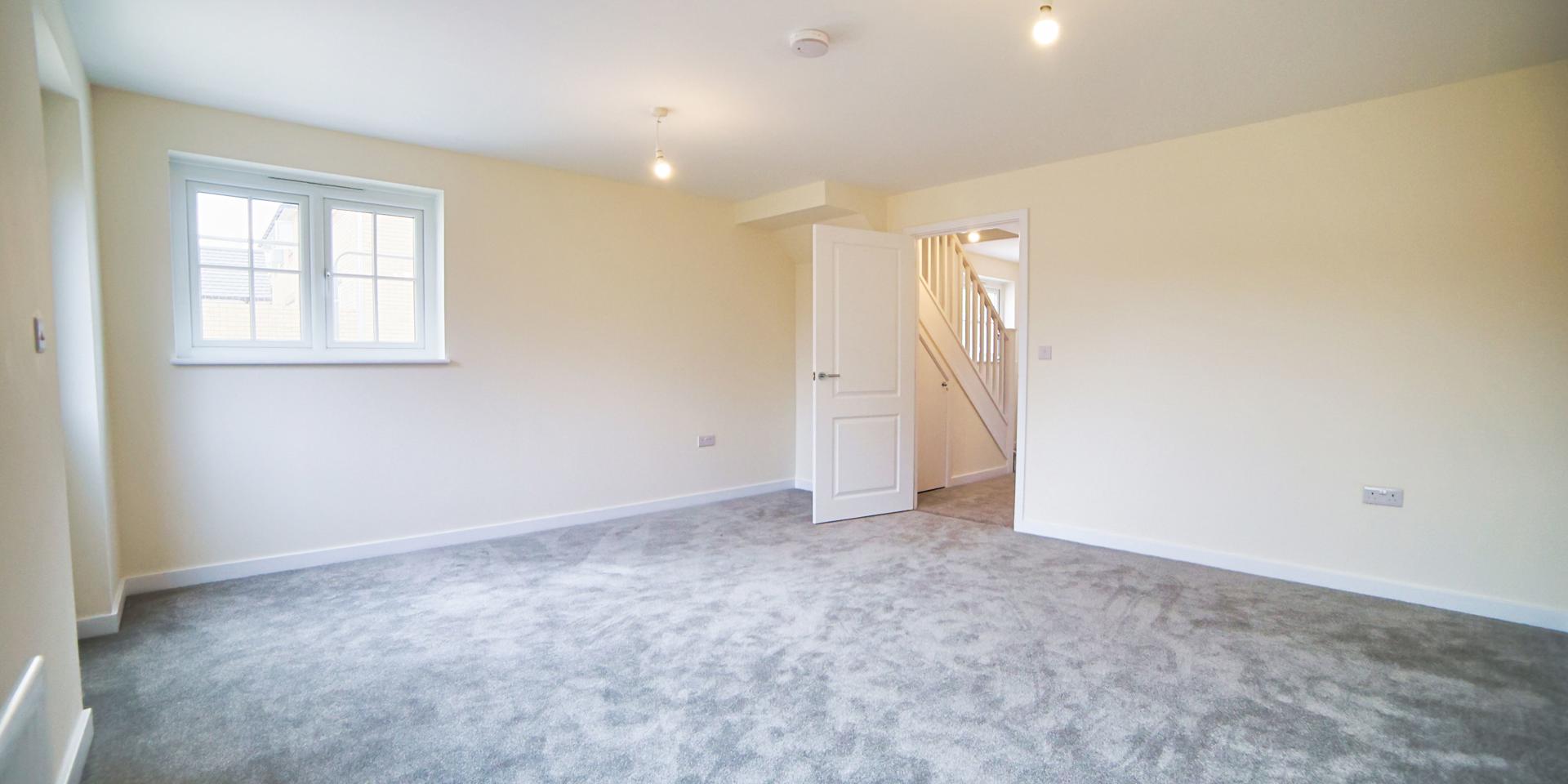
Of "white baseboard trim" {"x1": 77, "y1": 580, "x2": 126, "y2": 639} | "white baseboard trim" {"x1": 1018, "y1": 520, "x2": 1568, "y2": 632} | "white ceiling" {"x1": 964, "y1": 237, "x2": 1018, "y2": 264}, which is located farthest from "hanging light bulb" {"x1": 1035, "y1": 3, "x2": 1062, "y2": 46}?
"white ceiling" {"x1": 964, "y1": 237, "x2": 1018, "y2": 264}

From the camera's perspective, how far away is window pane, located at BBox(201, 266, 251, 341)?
3379mm

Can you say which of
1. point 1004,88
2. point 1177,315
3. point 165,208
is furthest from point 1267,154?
point 165,208

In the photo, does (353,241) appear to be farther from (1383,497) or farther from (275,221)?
(1383,497)

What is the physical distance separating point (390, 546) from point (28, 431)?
2.46 meters

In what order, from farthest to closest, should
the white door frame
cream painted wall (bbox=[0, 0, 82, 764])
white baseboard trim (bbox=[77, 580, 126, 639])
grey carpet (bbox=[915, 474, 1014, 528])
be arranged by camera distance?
grey carpet (bbox=[915, 474, 1014, 528]) → the white door frame → white baseboard trim (bbox=[77, 580, 126, 639]) → cream painted wall (bbox=[0, 0, 82, 764])

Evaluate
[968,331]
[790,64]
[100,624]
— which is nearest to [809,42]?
[790,64]

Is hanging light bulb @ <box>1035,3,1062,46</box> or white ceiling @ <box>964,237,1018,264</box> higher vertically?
white ceiling @ <box>964,237,1018,264</box>

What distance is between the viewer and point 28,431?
1541 mm

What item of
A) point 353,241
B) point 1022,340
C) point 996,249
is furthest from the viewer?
point 996,249

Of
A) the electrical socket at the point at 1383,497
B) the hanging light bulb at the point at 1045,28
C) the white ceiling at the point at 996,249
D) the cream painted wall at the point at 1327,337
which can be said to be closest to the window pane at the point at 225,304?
the hanging light bulb at the point at 1045,28

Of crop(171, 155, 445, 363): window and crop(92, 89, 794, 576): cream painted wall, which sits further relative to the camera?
crop(171, 155, 445, 363): window

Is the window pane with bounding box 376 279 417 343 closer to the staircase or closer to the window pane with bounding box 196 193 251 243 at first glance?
the window pane with bounding box 196 193 251 243

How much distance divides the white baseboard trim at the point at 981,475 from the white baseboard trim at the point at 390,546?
79.2 inches

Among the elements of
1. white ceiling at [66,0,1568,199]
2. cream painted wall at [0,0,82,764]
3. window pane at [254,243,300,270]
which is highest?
white ceiling at [66,0,1568,199]
